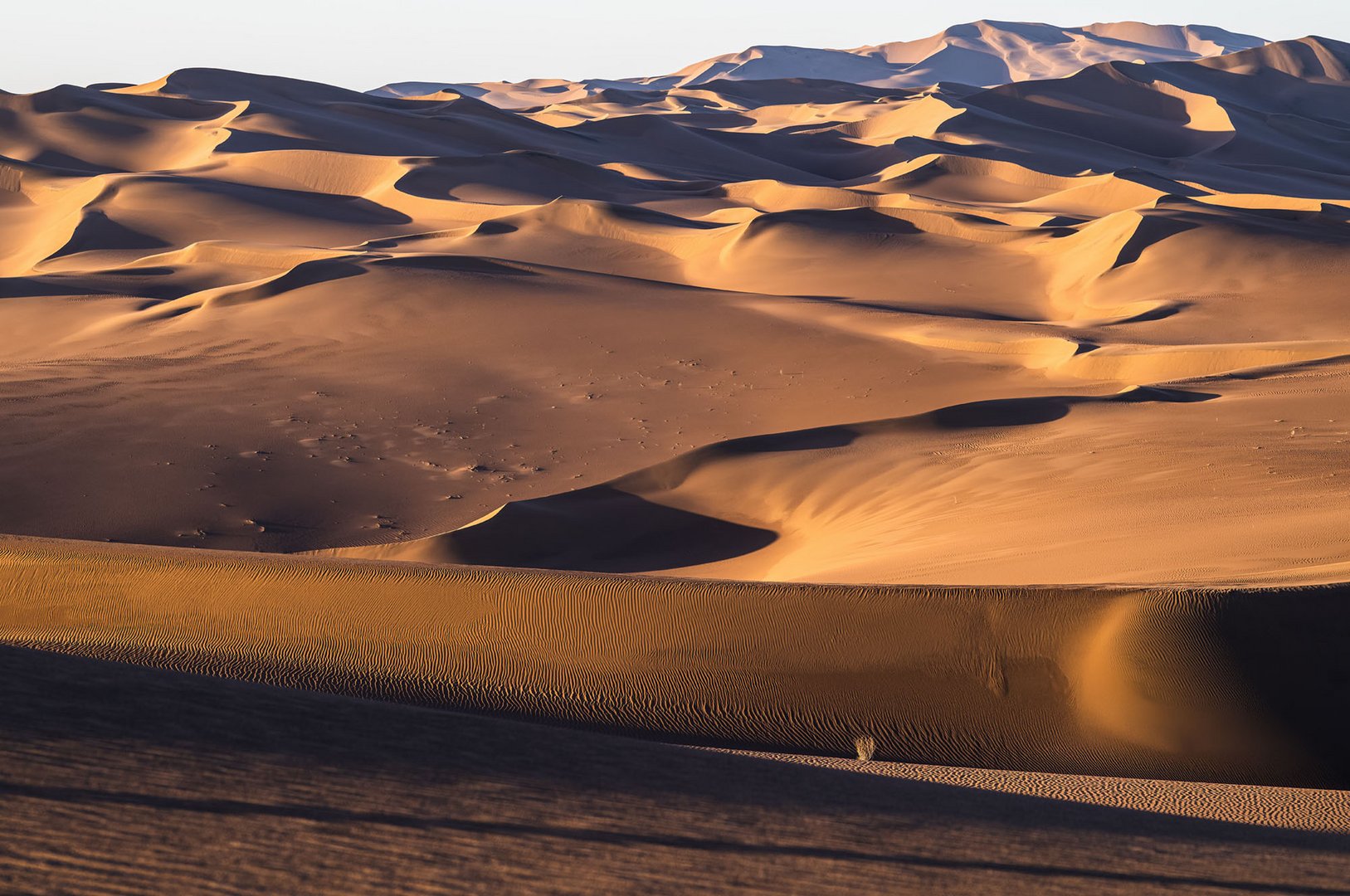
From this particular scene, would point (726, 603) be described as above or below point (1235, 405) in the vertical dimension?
above

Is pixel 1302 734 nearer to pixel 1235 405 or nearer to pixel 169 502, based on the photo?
pixel 1235 405

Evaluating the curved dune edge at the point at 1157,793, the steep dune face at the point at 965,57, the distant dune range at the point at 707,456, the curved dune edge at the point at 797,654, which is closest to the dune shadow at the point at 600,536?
the distant dune range at the point at 707,456

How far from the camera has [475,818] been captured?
9.38ft

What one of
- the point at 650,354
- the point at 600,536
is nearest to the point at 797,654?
the point at 600,536

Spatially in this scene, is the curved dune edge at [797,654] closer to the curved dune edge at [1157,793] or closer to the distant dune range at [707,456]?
the distant dune range at [707,456]

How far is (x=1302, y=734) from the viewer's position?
445cm

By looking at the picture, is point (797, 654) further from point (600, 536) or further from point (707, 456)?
point (707, 456)

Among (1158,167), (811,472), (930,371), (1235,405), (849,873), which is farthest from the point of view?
(1158,167)

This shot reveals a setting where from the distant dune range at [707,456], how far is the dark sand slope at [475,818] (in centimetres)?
117

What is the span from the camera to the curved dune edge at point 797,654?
455 cm

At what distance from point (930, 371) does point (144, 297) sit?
10.6 m

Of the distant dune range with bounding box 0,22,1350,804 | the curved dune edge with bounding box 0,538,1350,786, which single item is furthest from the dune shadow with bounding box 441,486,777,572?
the curved dune edge with bounding box 0,538,1350,786

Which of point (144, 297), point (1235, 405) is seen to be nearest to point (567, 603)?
point (1235, 405)

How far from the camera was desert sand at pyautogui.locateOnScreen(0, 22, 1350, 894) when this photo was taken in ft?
9.63
